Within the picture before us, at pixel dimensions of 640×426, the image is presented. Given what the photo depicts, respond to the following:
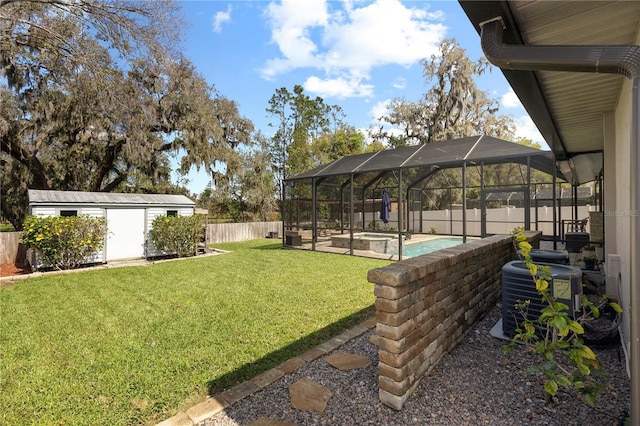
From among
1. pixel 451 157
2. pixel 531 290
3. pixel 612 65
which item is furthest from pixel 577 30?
pixel 451 157

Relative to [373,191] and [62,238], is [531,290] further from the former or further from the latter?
[373,191]

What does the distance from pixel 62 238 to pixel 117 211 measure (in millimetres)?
1954

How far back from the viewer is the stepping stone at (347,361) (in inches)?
109

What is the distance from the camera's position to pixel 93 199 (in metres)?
9.50

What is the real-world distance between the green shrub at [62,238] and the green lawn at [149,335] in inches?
52.2

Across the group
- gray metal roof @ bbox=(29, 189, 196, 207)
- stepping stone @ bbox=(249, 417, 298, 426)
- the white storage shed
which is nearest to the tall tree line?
gray metal roof @ bbox=(29, 189, 196, 207)

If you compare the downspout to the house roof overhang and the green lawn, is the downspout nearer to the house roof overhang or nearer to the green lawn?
the house roof overhang

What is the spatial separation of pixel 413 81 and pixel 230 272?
754 inches

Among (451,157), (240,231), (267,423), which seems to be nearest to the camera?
(267,423)

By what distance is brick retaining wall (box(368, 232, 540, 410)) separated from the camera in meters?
2.08

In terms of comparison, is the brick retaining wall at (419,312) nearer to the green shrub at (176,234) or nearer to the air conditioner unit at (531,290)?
the air conditioner unit at (531,290)

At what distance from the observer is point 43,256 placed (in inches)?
313

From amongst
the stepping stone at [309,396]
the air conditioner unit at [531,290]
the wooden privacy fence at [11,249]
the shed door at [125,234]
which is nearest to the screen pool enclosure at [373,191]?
the shed door at [125,234]

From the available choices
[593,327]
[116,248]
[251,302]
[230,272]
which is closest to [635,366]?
[593,327]
